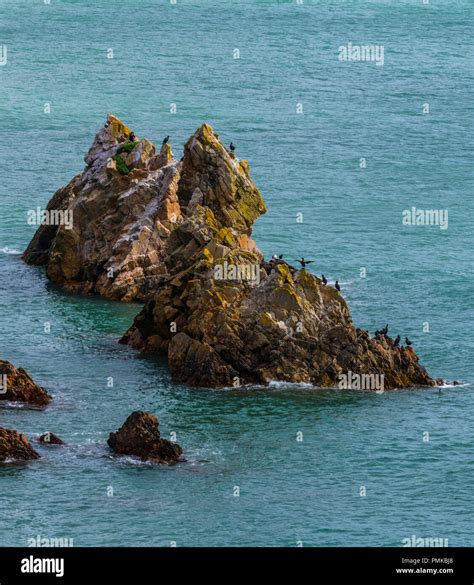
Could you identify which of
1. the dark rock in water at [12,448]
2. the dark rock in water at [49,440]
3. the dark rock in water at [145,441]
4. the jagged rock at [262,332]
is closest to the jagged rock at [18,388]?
the dark rock in water at [49,440]

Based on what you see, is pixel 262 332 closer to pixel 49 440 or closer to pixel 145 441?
pixel 145 441

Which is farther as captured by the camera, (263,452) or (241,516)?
(263,452)

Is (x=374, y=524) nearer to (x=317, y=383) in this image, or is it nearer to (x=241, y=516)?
(x=241, y=516)

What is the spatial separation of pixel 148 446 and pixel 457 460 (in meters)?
24.4

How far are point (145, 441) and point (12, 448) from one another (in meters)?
9.93

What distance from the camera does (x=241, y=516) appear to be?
6289 inches

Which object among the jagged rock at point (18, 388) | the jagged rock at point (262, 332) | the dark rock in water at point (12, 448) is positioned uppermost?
the jagged rock at point (262, 332)

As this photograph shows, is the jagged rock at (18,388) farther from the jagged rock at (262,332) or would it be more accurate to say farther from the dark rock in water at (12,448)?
the jagged rock at (262,332)

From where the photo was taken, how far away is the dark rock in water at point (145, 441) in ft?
549

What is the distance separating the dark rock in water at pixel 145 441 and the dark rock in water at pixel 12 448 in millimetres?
6968

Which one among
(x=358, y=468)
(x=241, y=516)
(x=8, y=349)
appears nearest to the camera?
(x=241, y=516)

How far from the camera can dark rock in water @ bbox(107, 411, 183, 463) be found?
167 meters
